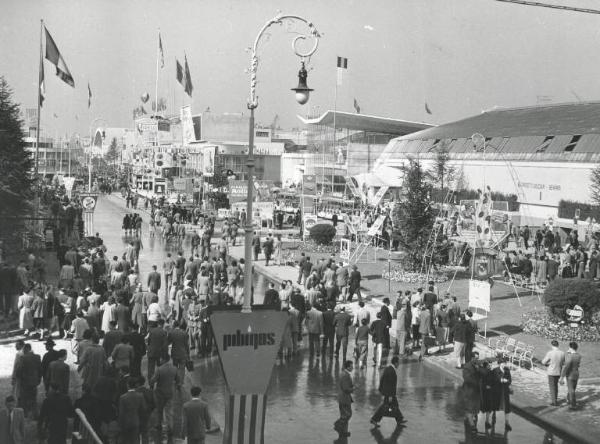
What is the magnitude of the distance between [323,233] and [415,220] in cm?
785

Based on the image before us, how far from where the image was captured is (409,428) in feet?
40.7

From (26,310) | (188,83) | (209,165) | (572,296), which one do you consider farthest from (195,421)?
(209,165)

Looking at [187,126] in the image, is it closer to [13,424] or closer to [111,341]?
[111,341]

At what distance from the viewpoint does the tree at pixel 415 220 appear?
95.5ft

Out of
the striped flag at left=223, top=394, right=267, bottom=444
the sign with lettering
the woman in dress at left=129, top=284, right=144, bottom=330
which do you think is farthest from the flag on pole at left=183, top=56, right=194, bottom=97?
the striped flag at left=223, top=394, right=267, bottom=444

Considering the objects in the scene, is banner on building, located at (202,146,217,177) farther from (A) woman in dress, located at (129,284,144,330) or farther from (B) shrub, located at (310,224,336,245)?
(A) woman in dress, located at (129,284,144,330)

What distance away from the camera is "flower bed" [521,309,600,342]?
752 inches

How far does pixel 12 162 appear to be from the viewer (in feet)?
101

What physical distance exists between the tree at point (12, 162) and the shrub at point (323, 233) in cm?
1324

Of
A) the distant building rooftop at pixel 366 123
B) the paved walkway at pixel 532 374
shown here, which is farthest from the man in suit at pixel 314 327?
the distant building rooftop at pixel 366 123

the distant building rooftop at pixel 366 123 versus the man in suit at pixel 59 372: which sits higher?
the distant building rooftop at pixel 366 123

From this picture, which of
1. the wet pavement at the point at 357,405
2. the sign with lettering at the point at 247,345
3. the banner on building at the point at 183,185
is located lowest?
the wet pavement at the point at 357,405

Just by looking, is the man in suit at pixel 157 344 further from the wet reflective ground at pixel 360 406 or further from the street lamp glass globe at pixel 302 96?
the street lamp glass globe at pixel 302 96

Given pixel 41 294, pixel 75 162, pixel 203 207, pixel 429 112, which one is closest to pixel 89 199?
pixel 41 294
